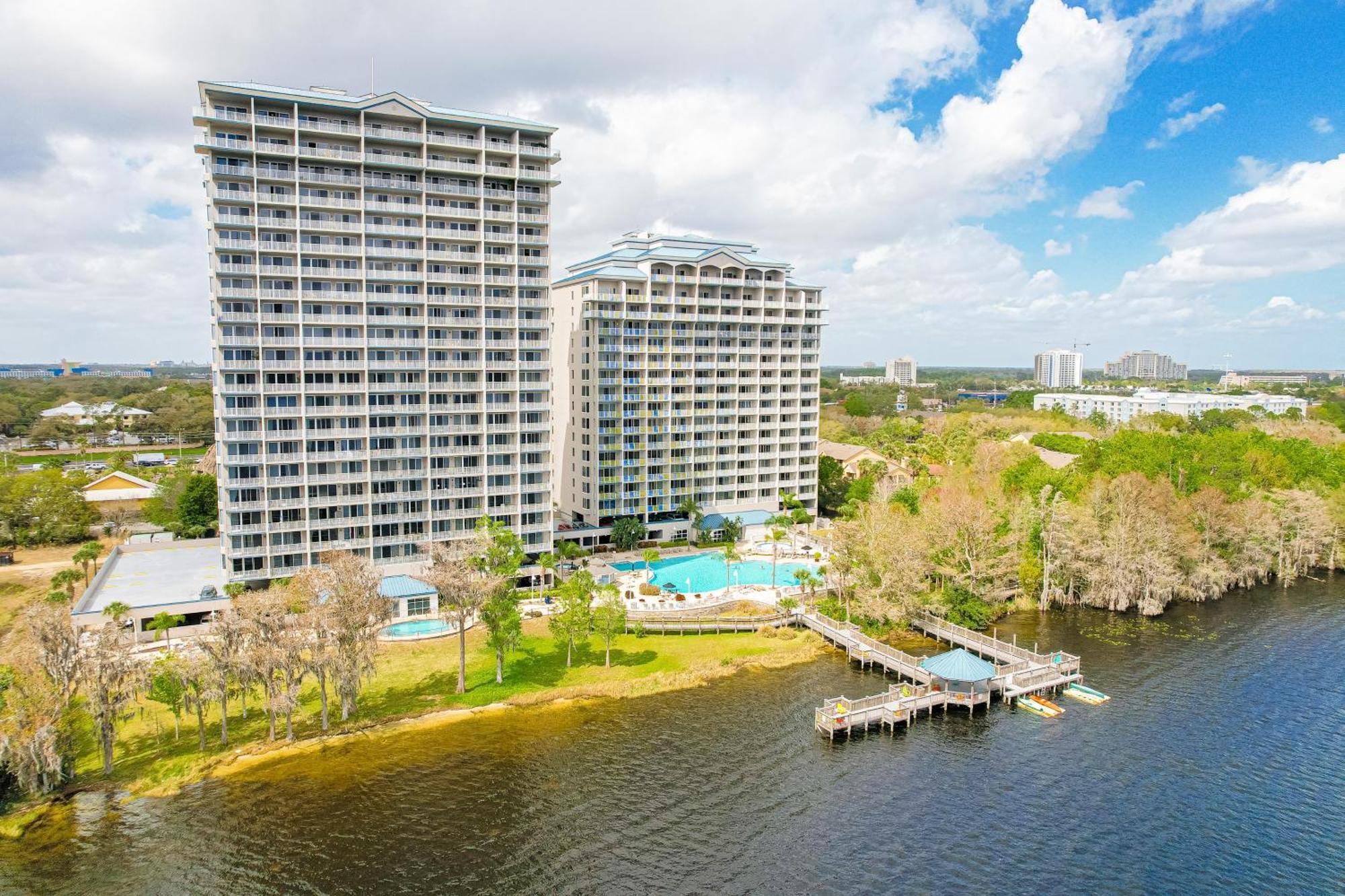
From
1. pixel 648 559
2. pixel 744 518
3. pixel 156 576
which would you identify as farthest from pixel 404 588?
pixel 744 518

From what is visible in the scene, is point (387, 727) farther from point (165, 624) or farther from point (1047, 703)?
point (1047, 703)

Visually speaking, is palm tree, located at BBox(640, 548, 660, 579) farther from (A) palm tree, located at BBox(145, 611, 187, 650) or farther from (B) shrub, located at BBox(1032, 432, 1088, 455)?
(B) shrub, located at BBox(1032, 432, 1088, 455)

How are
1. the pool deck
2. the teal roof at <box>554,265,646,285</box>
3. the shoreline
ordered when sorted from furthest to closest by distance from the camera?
the teal roof at <box>554,265,646,285</box> < the pool deck < the shoreline

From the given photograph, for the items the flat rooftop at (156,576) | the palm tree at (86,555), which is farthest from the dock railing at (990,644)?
the palm tree at (86,555)

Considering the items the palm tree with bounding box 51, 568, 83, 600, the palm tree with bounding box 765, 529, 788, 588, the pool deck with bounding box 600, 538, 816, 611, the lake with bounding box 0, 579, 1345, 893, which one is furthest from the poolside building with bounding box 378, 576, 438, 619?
the palm tree with bounding box 765, 529, 788, 588

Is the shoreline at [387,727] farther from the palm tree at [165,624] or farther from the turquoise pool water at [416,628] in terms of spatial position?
the palm tree at [165,624]

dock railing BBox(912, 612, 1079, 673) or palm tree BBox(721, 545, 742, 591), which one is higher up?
palm tree BBox(721, 545, 742, 591)

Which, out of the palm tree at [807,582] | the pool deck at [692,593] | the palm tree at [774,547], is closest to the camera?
the palm tree at [807,582]
